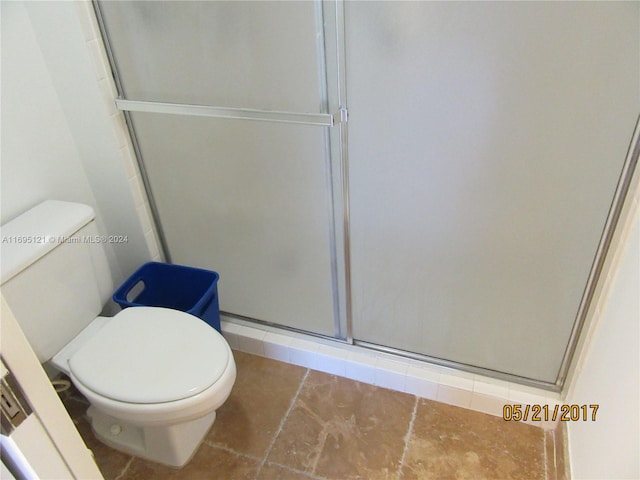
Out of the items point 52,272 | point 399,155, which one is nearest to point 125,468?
point 52,272

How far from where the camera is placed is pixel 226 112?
1.46 m

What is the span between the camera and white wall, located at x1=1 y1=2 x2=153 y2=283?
1.44 meters

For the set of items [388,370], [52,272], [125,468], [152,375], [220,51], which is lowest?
[125,468]

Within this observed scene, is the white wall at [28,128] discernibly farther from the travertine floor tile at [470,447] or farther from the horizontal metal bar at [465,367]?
the travertine floor tile at [470,447]

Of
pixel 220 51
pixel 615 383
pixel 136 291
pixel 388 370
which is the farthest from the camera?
pixel 136 291

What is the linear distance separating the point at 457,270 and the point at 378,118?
515mm

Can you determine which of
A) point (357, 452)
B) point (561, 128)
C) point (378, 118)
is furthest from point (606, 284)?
point (357, 452)

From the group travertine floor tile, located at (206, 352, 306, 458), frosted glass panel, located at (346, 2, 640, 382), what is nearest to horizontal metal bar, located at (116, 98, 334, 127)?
frosted glass panel, located at (346, 2, 640, 382)

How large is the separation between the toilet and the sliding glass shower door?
1.11 feet

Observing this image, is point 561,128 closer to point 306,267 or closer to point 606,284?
point 606,284

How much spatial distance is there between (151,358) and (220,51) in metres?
0.88

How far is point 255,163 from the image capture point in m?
1.53

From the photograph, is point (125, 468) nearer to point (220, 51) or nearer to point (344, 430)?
point (344, 430)

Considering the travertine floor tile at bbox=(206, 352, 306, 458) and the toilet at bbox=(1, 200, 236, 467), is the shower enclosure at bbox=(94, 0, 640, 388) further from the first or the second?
the toilet at bbox=(1, 200, 236, 467)
